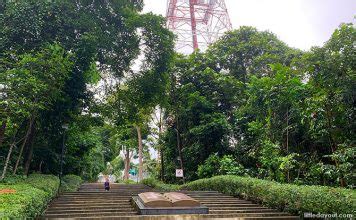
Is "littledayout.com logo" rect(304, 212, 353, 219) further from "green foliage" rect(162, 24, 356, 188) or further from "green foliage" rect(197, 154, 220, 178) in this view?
"green foliage" rect(197, 154, 220, 178)

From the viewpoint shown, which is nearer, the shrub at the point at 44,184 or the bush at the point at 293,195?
the bush at the point at 293,195

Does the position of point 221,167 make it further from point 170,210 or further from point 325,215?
point 325,215

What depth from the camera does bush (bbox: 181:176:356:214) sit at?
6102 mm

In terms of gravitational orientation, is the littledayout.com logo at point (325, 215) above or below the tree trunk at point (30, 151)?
below

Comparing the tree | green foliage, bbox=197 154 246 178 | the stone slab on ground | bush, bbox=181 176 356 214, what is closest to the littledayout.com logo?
bush, bbox=181 176 356 214

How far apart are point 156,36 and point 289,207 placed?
9.27 m

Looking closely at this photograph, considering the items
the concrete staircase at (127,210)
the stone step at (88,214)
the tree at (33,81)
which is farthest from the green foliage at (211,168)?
the stone step at (88,214)

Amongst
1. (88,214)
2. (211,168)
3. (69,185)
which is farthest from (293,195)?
(69,185)

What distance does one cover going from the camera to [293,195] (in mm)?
7555

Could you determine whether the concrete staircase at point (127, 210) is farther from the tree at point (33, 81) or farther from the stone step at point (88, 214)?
the tree at point (33, 81)

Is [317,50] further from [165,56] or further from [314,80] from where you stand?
[165,56]

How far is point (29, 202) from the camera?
5891 millimetres

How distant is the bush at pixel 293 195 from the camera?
20.0 ft

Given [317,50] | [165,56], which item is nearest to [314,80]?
[317,50]
